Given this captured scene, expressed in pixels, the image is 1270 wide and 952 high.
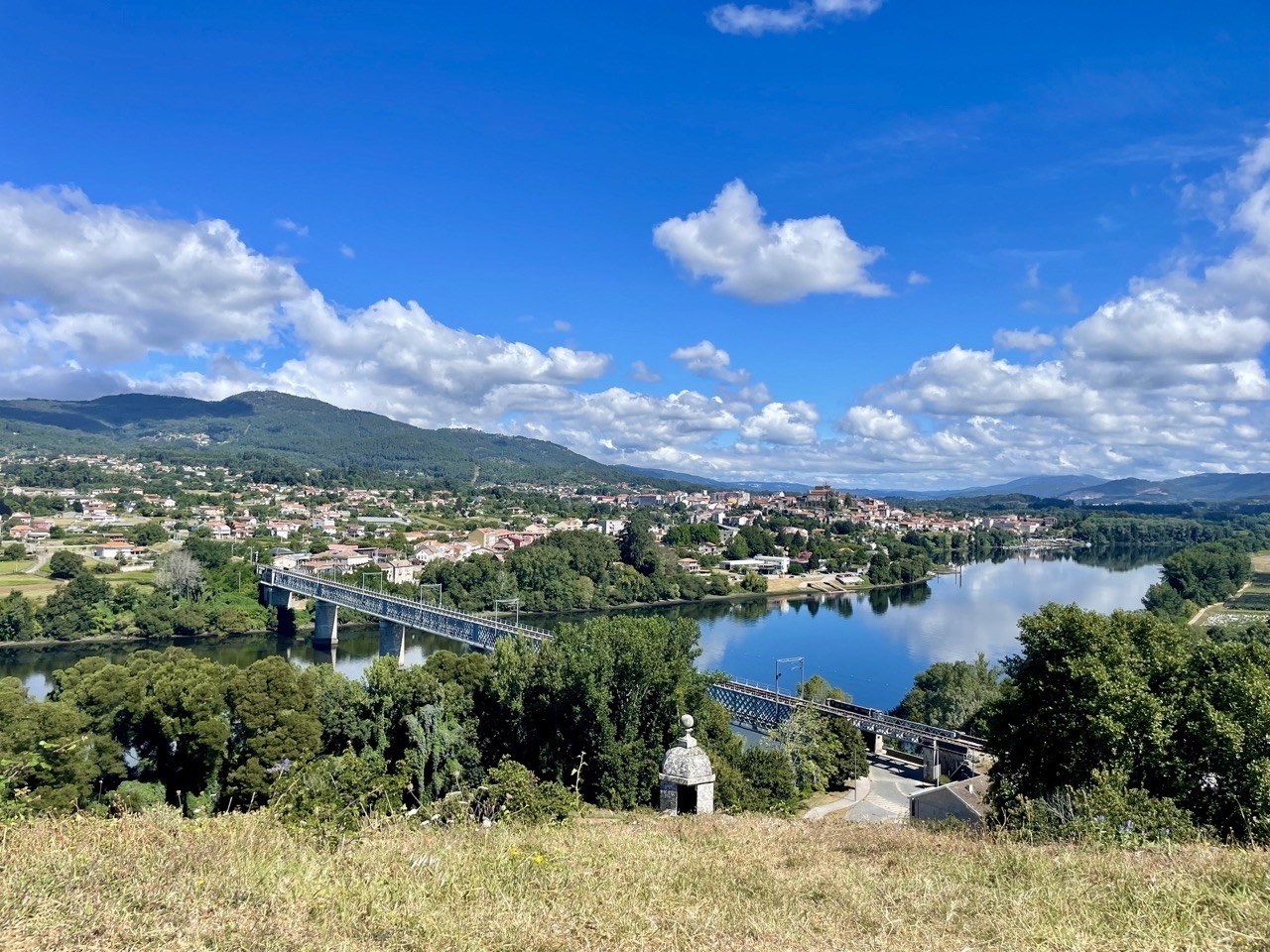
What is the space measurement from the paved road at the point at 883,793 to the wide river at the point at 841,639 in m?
7.12

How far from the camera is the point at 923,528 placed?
97.9 m

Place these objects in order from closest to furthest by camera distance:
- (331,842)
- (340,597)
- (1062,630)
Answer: (331,842)
(1062,630)
(340,597)

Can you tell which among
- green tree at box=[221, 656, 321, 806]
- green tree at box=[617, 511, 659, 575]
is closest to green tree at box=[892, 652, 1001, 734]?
green tree at box=[221, 656, 321, 806]

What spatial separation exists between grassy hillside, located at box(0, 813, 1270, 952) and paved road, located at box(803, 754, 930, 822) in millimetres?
9843

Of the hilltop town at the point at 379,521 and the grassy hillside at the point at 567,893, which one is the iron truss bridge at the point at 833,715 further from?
the hilltop town at the point at 379,521

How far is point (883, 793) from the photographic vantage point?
16.2 meters

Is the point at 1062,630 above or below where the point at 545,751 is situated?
above

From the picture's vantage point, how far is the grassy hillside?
8.77ft

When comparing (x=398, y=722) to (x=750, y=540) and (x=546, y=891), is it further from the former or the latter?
(x=750, y=540)

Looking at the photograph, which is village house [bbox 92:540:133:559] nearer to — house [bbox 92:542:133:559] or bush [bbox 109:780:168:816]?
house [bbox 92:542:133:559]

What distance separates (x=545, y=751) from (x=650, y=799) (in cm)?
179

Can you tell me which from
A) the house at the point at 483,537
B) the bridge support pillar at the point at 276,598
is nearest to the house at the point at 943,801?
the bridge support pillar at the point at 276,598

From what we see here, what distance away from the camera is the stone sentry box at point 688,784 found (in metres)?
6.34

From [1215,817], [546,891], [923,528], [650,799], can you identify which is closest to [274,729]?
[650,799]
